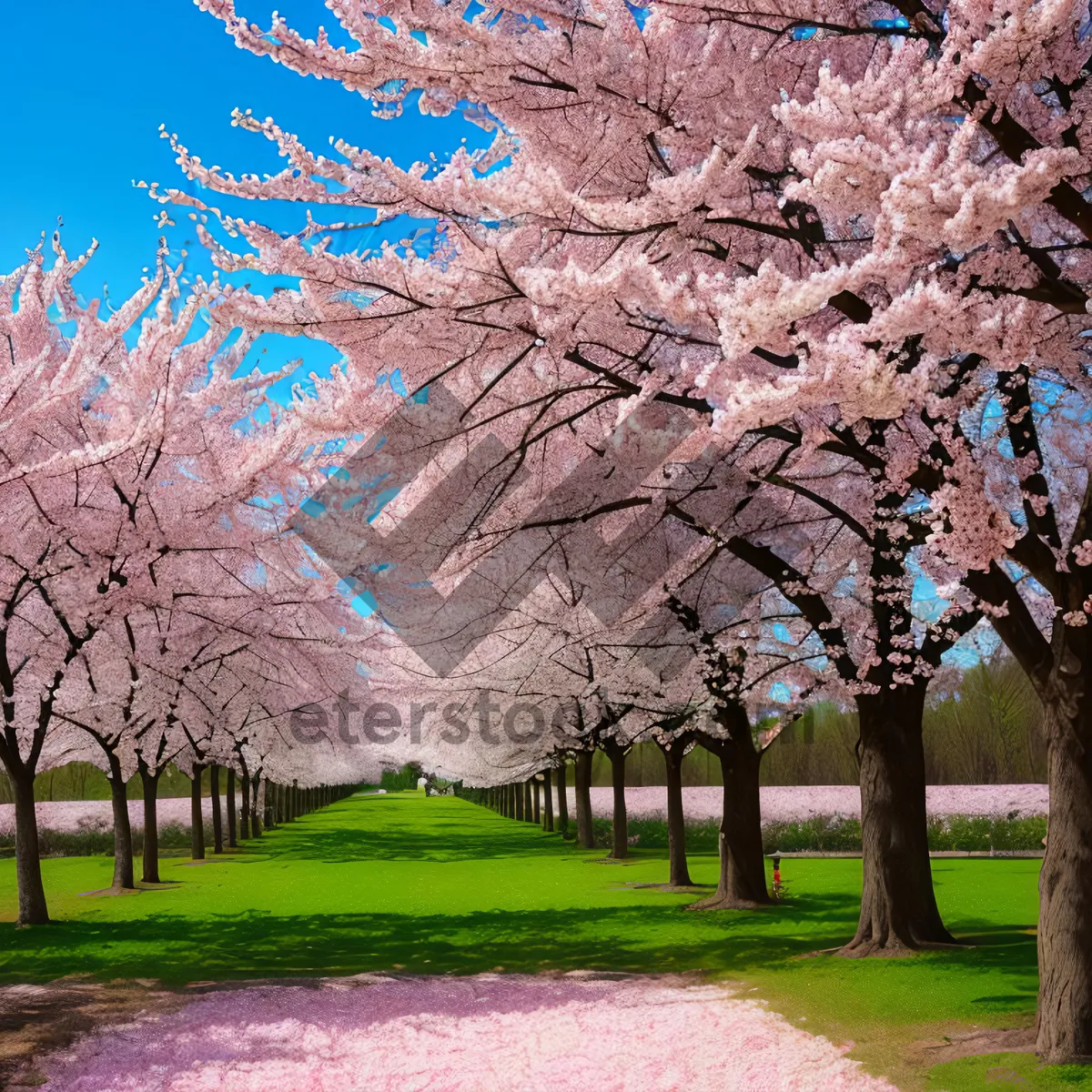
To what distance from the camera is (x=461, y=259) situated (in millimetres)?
7875

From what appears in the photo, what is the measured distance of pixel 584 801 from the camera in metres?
32.3

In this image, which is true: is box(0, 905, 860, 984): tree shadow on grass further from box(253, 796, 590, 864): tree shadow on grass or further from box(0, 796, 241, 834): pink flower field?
box(0, 796, 241, 834): pink flower field

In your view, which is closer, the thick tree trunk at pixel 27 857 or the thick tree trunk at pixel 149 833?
the thick tree trunk at pixel 27 857

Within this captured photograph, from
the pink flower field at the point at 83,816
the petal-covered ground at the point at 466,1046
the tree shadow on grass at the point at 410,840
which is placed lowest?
the tree shadow on grass at the point at 410,840

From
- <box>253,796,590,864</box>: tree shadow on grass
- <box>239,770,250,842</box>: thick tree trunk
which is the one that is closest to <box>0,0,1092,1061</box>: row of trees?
<box>253,796,590,864</box>: tree shadow on grass

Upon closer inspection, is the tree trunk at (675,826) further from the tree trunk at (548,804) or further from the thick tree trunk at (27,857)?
the tree trunk at (548,804)

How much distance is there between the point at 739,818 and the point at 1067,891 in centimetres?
991

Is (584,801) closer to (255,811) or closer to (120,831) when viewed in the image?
(120,831)

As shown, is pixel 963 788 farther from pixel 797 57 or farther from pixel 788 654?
pixel 797 57

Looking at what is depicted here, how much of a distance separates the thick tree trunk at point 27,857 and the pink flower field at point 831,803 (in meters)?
22.3

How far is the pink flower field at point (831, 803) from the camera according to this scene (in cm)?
3588

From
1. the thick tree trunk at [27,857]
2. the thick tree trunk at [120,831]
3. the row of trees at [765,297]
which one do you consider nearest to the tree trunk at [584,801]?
the thick tree trunk at [120,831]

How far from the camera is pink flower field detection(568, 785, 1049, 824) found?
35.9 meters

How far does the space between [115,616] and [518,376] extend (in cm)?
728
